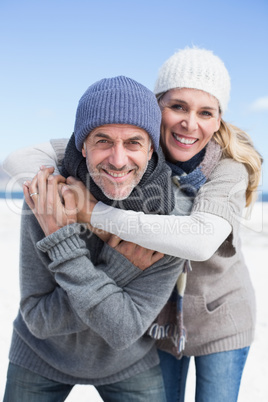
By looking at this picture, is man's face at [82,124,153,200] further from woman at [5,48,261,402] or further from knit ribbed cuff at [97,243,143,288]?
knit ribbed cuff at [97,243,143,288]

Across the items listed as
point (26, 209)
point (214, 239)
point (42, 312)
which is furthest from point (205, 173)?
point (42, 312)

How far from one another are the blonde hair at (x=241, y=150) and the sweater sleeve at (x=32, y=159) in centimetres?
93

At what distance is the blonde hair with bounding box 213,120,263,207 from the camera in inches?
87.6

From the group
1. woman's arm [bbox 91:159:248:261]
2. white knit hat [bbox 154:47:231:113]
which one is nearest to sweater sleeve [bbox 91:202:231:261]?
woman's arm [bbox 91:159:248:261]

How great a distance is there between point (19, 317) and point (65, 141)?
1.05 m

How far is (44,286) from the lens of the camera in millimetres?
1985

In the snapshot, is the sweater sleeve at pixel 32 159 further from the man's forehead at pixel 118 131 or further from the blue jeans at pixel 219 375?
the blue jeans at pixel 219 375

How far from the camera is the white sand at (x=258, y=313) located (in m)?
3.30

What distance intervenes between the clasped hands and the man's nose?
29cm

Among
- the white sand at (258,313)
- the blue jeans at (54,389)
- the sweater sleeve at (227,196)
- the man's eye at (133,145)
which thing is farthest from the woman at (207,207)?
the white sand at (258,313)

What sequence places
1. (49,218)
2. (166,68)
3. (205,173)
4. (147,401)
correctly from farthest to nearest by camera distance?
1. (166,68)
2. (205,173)
3. (147,401)
4. (49,218)

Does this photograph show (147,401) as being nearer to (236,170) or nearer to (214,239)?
(214,239)

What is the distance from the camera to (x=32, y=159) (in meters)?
2.11

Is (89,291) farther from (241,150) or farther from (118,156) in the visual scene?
(241,150)
